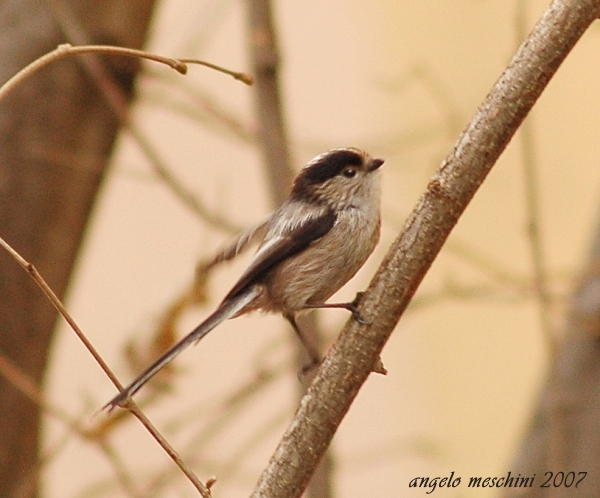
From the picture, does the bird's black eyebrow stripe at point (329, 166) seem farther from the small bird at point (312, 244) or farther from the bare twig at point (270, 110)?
the bare twig at point (270, 110)

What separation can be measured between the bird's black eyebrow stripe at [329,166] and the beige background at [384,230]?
196 centimetres

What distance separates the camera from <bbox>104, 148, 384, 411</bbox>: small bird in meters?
1.58

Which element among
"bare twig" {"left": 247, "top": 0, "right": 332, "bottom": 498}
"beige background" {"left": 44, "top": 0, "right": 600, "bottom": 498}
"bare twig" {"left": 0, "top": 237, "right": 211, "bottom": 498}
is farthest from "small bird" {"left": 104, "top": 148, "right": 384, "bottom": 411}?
"beige background" {"left": 44, "top": 0, "right": 600, "bottom": 498}

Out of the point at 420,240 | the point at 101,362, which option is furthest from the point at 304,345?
the point at 101,362

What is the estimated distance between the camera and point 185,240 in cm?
383

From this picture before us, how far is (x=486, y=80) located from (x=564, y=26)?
9.16 ft

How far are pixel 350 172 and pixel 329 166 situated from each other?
0.15 feet

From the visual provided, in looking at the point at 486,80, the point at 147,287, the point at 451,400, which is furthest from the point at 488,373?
the point at 147,287

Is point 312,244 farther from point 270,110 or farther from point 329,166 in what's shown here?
point 270,110

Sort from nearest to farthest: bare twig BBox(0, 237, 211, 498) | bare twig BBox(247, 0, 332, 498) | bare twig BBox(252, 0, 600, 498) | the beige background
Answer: bare twig BBox(0, 237, 211, 498) < bare twig BBox(252, 0, 600, 498) < bare twig BBox(247, 0, 332, 498) < the beige background

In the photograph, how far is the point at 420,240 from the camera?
1.12 metres

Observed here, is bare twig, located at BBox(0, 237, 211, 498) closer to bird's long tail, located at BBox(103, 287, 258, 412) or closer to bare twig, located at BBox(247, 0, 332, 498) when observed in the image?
bird's long tail, located at BBox(103, 287, 258, 412)

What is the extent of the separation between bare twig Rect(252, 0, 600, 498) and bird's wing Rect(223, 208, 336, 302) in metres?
0.42

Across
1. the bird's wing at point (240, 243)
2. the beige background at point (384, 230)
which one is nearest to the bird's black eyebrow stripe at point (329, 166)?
the bird's wing at point (240, 243)
